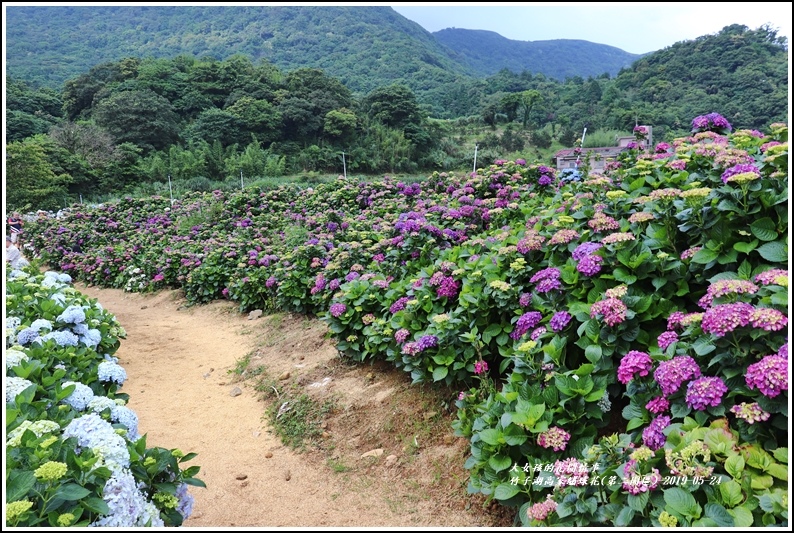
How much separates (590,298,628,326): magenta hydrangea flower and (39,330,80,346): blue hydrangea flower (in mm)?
3083

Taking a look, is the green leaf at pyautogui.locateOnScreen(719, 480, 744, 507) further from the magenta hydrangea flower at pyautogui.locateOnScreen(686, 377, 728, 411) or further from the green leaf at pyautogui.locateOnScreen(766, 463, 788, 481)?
the magenta hydrangea flower at pyautogui.locateOnScreen(686, 377, 728, 411)

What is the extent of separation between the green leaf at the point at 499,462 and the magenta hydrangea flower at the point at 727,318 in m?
0.95

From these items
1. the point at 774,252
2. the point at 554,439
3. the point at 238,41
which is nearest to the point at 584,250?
the point at 774,252

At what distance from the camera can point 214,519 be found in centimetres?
259

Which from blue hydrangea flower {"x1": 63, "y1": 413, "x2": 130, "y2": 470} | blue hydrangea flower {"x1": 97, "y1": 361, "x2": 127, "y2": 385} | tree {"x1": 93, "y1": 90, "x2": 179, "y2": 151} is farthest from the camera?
tree {"x1": 93, "y1": 90, "x2": 179, "y2": 151}

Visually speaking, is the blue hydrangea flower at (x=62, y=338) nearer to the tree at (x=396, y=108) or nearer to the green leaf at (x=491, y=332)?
the green leaf at (x=491, y=332)

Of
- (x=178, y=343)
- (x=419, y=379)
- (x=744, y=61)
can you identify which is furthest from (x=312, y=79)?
(x=419, y=379)

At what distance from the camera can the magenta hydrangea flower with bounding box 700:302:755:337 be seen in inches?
66.3

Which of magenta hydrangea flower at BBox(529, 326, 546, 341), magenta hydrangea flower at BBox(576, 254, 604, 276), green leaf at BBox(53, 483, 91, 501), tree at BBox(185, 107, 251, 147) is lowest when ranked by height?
tree at BBox(185, 107, 251, 147)

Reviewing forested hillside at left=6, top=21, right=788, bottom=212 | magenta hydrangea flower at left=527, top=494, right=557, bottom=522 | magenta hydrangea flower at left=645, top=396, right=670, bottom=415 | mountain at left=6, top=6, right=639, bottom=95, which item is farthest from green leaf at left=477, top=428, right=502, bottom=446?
mountain at left=6, top=6, right=639, bottom=95

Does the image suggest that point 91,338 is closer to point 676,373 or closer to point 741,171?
point 676,373

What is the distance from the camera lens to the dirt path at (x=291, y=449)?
2.58 m

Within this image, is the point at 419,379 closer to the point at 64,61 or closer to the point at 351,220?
the point at 351,220

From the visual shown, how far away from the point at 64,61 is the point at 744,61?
8228 cm
